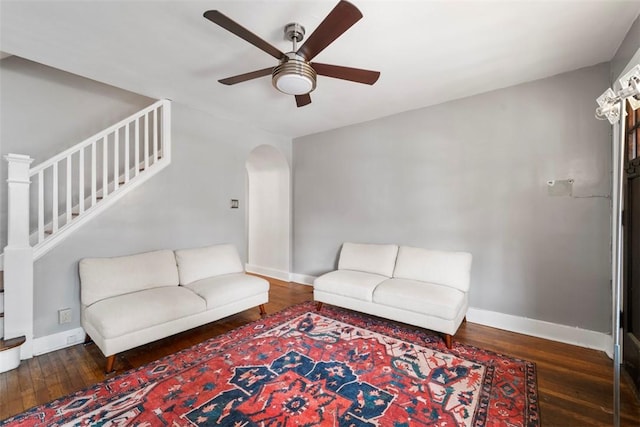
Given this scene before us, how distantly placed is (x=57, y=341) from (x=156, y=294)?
3.22ft

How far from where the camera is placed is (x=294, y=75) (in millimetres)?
1918

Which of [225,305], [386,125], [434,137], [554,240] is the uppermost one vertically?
[386,125]

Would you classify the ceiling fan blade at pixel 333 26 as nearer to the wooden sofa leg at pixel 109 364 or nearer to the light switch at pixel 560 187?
the light switch at pixel 560 187

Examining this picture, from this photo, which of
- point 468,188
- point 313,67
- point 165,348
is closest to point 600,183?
point 468,188

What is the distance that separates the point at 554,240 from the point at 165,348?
3929 mm

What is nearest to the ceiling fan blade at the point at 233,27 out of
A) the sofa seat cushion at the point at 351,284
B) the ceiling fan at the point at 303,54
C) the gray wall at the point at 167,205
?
the ceiling fan at the point at 303,54

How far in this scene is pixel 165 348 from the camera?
262 cm

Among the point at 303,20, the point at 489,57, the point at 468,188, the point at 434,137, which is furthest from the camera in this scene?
the point at 434,137

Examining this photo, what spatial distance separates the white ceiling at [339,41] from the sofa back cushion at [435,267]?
6.07ft

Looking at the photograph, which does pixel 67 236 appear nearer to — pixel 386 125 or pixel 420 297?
pixel 420 297

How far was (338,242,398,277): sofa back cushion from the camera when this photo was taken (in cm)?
358

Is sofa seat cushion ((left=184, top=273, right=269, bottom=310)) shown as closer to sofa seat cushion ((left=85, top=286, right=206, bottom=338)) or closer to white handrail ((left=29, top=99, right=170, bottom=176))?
sofa seat cushion ((left=85, top=286, right=206, bottom=338))

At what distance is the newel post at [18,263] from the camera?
2348mm

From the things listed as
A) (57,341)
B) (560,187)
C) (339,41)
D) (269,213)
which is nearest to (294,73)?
(339,41)
